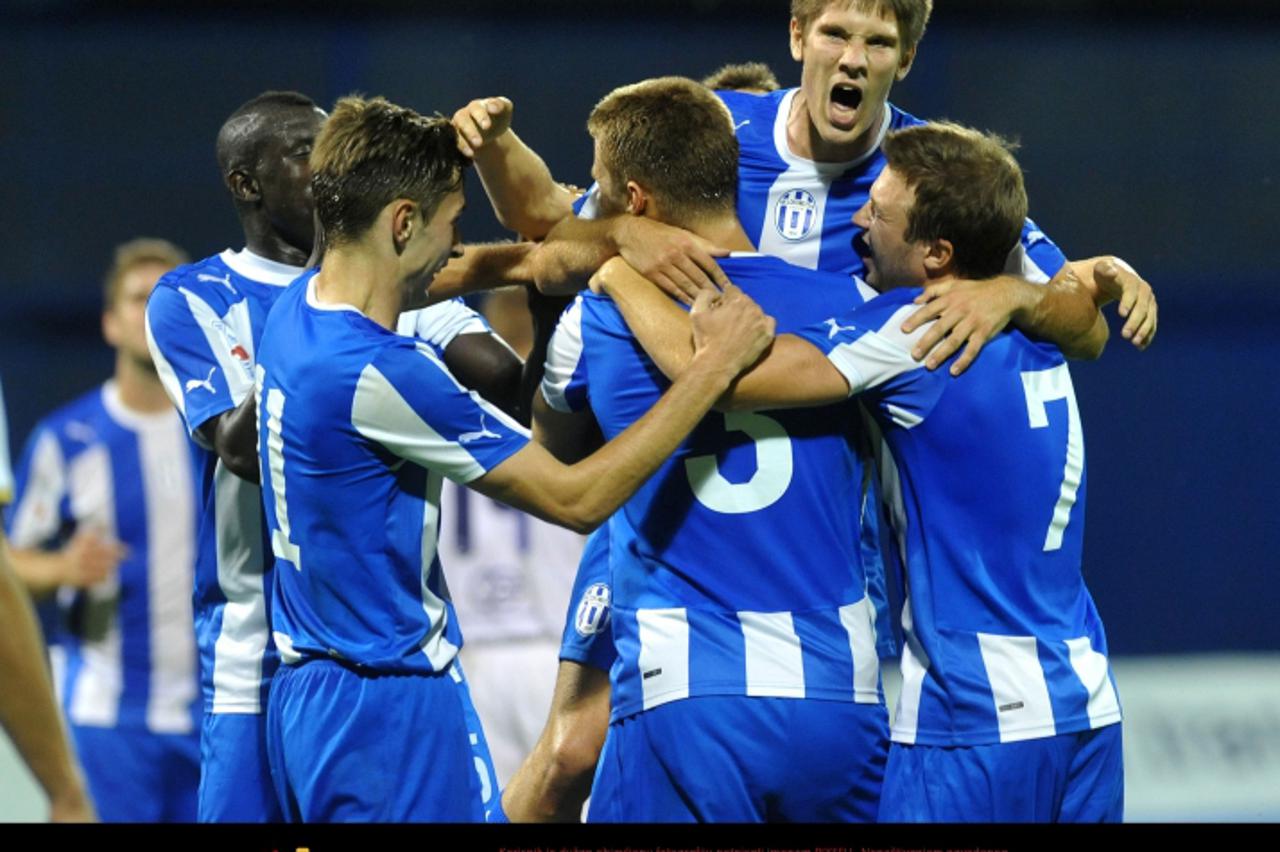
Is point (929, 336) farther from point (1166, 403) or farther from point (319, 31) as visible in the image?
point (319, 31)

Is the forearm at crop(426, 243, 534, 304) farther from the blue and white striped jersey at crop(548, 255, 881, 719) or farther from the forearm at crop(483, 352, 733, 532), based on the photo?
the forearm at crop(483, 352, 733, 532)

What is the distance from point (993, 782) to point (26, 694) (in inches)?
80.3

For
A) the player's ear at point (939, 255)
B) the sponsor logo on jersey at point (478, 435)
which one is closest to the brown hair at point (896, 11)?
the player's ear at point (939, 255)

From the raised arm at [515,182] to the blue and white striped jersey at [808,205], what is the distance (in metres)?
0.48

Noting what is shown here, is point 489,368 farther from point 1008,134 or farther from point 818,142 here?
point 1008,134

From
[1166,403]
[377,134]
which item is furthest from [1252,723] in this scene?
[377,134]

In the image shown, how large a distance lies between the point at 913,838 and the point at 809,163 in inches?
61.1

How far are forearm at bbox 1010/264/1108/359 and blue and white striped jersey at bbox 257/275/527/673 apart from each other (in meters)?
1.10

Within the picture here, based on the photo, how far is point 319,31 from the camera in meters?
10.5

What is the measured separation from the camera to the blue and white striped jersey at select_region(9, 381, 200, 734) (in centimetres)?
641

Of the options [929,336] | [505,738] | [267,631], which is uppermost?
[929,336]

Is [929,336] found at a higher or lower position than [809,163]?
lower

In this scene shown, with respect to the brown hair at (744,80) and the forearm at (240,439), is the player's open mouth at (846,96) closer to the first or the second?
the brown hair at (744,80)

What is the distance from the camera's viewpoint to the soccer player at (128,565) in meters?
6.24
